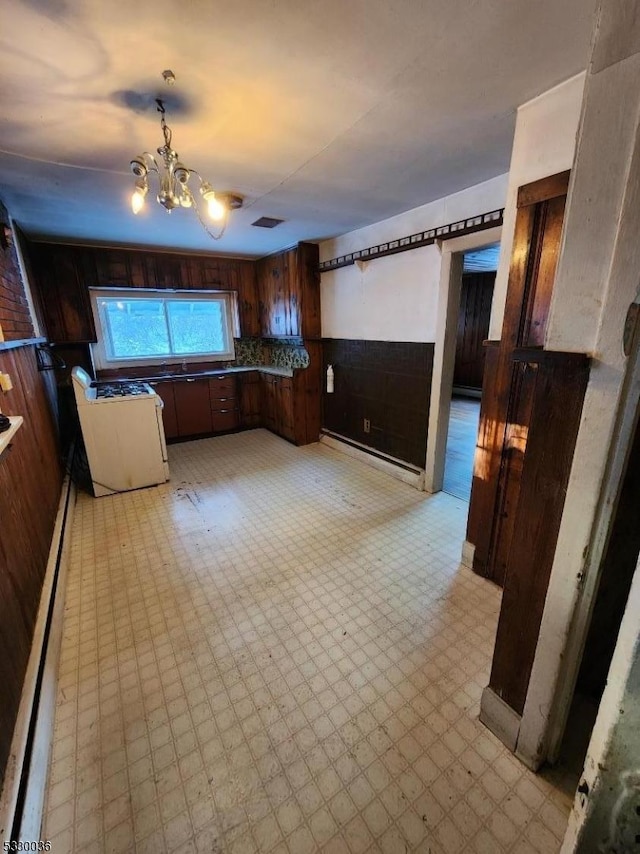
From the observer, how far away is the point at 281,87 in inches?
54.8

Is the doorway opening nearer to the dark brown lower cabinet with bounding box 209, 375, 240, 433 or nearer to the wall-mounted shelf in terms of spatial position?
the dark brown lower cabinet with bounding box 209, 375, 240, 433

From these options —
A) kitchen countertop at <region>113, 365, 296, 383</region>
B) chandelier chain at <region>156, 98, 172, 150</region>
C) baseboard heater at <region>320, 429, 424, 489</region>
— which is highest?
chandelier chain at <region>156, 98, 172, 150</region>

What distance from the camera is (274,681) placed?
1479 millimetres

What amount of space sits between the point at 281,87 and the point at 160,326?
3884mm

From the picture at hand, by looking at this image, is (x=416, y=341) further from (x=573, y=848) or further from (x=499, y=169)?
(x=573, y=848)

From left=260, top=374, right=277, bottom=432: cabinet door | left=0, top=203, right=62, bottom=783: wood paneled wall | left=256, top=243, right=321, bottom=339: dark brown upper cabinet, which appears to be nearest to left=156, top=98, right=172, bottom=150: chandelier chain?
left=0, top=203, right=62, bottom=783: wood paneled wall

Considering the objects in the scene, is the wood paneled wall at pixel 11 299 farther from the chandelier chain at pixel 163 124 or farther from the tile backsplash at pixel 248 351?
the tile backsplash at pixel 248 351

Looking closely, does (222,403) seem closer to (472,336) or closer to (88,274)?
(88,274)

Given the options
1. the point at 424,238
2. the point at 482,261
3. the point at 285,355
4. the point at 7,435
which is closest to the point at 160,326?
the point at 285,355

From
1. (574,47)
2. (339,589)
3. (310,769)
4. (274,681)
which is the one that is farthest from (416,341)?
(310,769)

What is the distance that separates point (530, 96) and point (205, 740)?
2902 mm

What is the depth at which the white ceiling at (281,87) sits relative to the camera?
1.06m

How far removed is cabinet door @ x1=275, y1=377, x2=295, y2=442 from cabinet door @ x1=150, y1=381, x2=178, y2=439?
1.35 m

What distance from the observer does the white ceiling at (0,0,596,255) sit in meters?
1.06
